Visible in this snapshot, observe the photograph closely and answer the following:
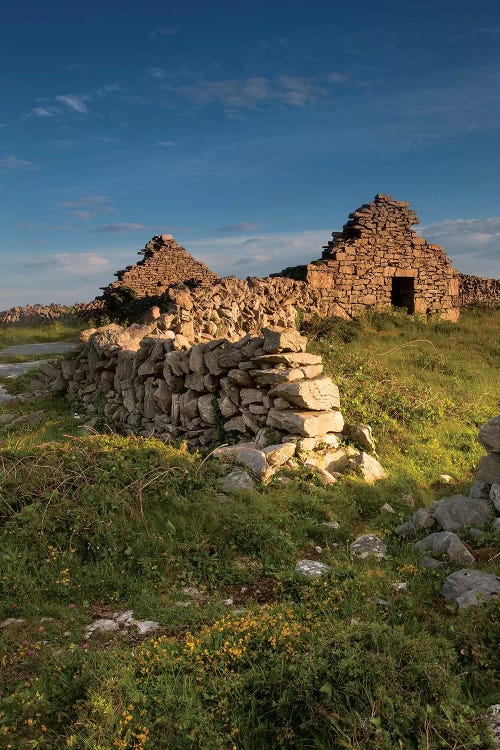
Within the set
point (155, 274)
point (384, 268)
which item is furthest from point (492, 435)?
point (155, 274)

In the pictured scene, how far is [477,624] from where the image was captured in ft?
11.5

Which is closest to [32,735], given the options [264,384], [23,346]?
[264,384]

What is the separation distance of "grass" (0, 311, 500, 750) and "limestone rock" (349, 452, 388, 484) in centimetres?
21

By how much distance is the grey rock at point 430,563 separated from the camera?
180 inches

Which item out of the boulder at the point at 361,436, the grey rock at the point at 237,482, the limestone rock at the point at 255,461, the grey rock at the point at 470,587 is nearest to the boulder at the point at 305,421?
the boulder at the point at 361,436

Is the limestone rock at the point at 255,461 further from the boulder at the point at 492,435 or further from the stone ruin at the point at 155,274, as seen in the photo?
the stone ruin at the point at 155,274

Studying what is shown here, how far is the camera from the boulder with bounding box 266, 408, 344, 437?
7.34 metres

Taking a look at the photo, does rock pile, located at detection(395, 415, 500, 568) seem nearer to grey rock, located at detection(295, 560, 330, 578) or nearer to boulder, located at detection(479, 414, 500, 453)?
boulder, located at detection(479, 414, 500, 453)

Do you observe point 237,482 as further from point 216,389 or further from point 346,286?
point 346,286

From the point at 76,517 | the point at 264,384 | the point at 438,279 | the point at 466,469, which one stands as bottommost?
the point at 466,469

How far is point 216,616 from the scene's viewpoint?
3945mm

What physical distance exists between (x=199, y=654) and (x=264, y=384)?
5105 mm

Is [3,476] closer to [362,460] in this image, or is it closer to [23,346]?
[362,460]

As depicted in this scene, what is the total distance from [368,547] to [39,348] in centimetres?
1665
